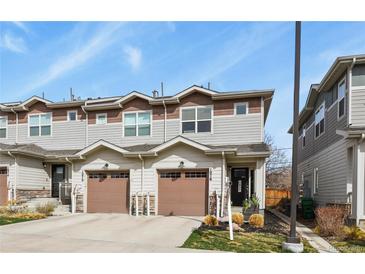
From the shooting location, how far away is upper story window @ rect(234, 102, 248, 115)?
15.2 metres

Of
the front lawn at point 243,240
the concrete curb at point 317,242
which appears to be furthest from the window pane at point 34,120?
the concrete curb at point 317,242

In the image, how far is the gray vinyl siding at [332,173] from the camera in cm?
1264

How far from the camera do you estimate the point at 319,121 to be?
57.3ft

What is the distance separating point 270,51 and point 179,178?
6.76 metres

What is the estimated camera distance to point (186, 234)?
950 centimetres

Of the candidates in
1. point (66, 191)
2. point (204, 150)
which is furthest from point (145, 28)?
point (66, 191)

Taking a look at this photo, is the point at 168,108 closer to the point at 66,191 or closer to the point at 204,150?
the point at 204,150

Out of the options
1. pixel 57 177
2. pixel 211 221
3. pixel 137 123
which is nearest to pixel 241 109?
pixel 137 123

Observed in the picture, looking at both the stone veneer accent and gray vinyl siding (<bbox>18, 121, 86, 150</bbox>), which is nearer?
the stone veneer accent

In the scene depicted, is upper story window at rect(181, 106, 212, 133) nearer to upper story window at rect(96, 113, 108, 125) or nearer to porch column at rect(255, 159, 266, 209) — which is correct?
porch column at rect(255, 159, 266, 209)

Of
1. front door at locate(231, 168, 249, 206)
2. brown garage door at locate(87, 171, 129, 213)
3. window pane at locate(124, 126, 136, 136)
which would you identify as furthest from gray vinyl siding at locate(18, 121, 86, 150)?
front door at locate(231, 168, 249, 206)

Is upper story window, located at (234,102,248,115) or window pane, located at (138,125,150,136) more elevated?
upper story window, located at (234,102,248,115)

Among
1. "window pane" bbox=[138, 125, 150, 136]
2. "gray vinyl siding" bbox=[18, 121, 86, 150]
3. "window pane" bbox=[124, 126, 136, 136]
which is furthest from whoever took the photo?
"gray vinyl siding" bbox=[18, 121, 86, 150]

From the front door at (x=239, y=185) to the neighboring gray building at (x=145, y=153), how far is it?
0.17ft
